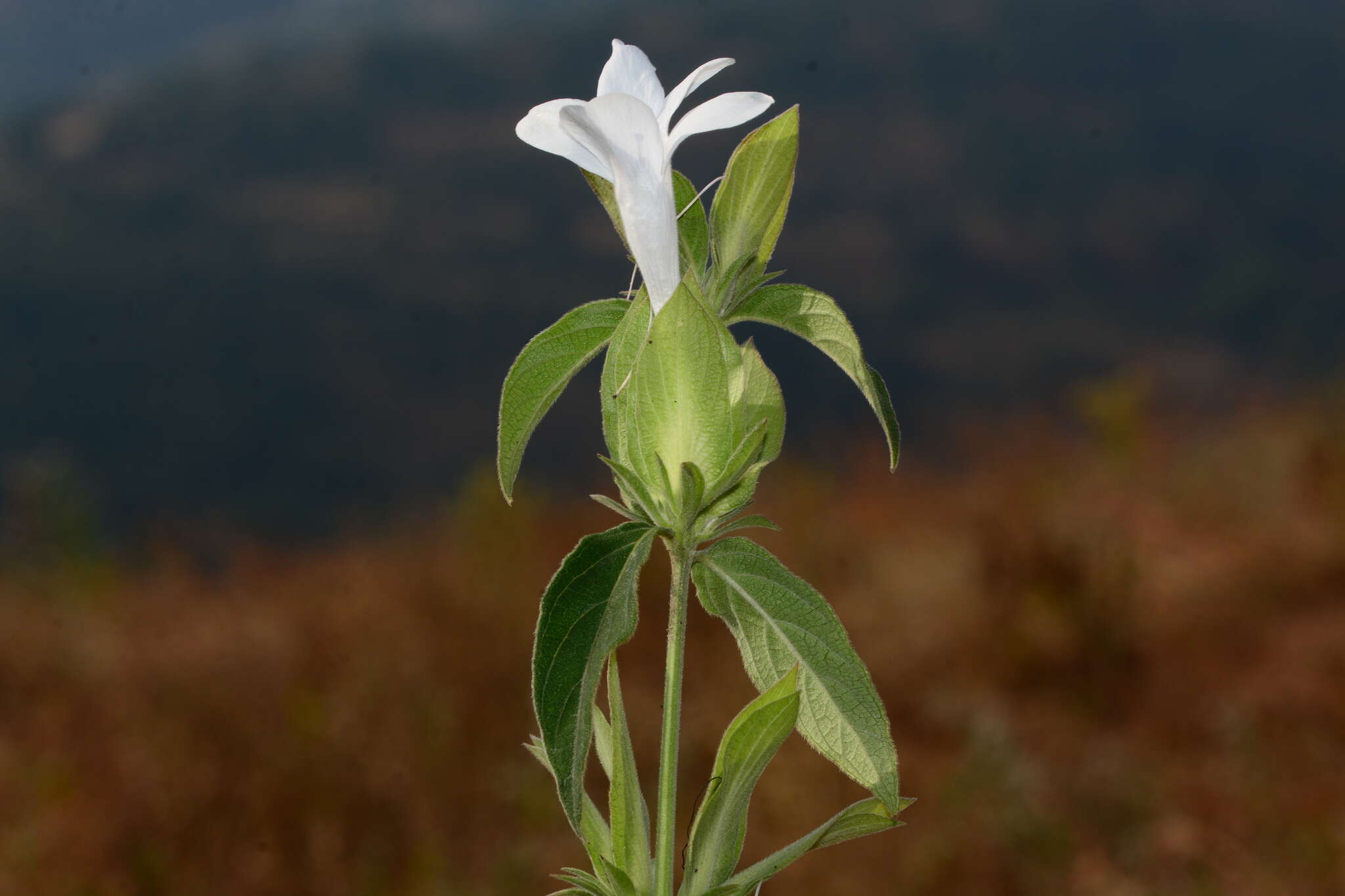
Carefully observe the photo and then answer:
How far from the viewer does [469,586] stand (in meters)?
5.57

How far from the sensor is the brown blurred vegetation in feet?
11.6

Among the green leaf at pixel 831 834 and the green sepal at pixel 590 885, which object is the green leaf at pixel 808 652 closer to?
the green leaf at pixel 831 834

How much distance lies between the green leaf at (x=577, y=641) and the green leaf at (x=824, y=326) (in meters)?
0.16

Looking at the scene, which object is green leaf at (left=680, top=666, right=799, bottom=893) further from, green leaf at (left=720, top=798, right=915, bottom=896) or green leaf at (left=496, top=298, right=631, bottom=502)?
green leaf at (left=496, top=298, right=631, bottom=502)

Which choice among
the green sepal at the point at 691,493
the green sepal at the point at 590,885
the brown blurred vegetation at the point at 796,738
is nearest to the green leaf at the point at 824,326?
the green sepal at the point at 691,493

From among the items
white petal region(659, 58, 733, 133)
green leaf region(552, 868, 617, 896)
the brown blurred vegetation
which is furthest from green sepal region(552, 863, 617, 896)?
the brown blurred vegetation

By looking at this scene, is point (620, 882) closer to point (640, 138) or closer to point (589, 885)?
point (589, 885)

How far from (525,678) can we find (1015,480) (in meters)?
3.67

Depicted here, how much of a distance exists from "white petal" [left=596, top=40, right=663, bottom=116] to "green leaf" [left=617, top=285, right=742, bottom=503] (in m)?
0.18

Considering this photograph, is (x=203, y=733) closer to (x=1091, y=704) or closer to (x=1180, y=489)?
(x=1091, y=704)

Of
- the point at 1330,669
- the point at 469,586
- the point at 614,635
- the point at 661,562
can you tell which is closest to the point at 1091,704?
the point at 1330,669

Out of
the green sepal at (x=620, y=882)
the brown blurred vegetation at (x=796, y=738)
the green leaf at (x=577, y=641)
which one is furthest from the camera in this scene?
the brown blurred vegetation at (x=796, y=738)

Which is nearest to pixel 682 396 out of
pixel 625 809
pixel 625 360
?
pixel 625 360

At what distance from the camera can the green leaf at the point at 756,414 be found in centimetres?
57
